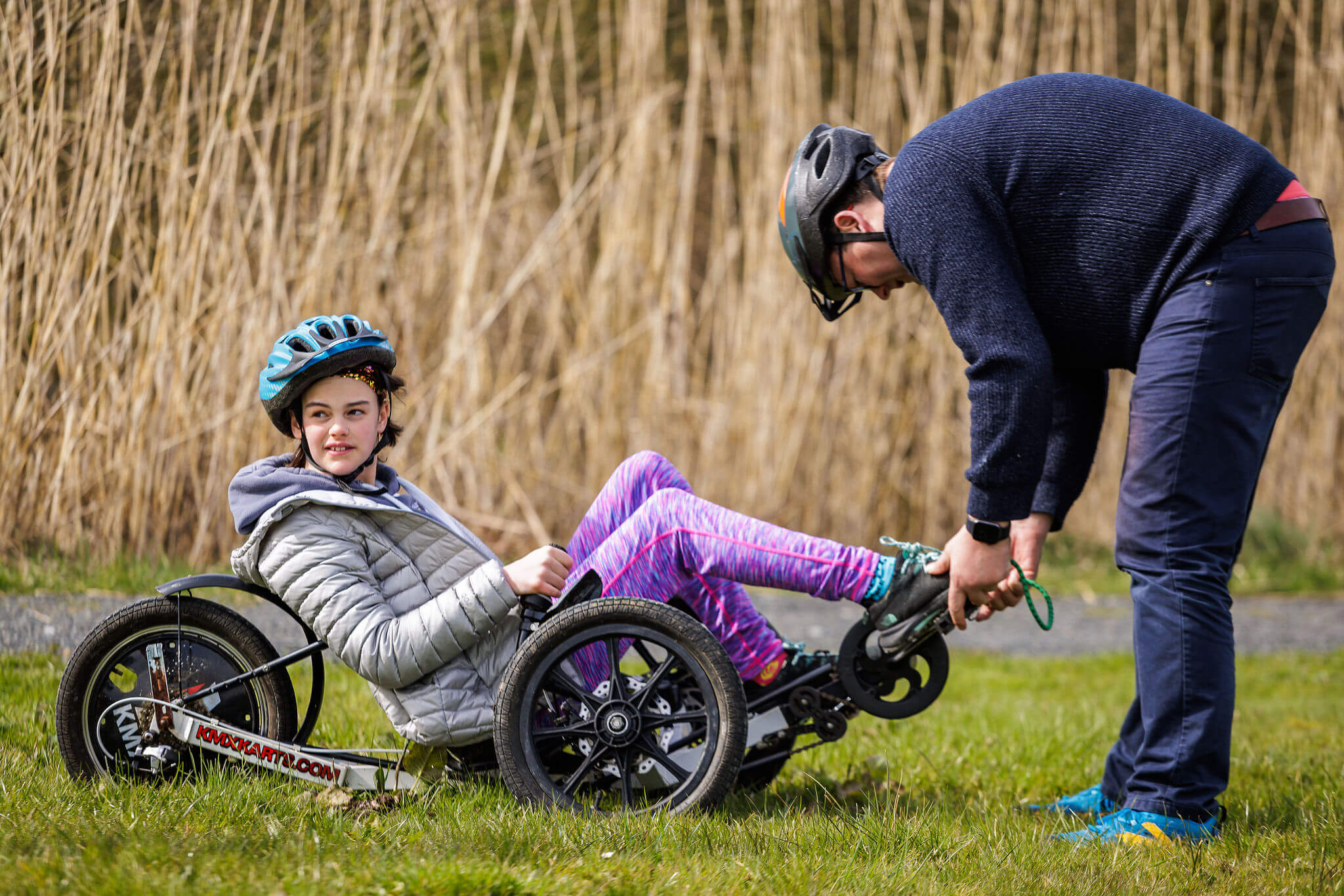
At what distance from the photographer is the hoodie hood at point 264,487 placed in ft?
8.04

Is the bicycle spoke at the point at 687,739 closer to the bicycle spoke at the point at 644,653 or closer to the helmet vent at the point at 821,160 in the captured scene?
the bicycle spoke at the point at 644,653

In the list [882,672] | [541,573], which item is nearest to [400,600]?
[541,573]

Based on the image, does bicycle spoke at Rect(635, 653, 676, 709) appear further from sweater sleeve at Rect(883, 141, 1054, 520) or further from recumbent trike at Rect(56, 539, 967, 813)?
sweater sleeve at Rect(883, 141, 1054, 520)

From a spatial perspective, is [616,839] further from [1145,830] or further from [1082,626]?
[1082,626]

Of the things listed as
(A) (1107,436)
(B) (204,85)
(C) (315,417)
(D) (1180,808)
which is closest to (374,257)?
(B) (204,85)

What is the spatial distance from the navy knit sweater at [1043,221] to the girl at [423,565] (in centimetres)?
46

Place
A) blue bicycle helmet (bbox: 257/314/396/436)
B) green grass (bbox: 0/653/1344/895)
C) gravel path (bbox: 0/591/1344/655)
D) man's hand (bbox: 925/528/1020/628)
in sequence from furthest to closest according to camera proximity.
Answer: gravel path (bbox: 0/591/1344/655) < blue bicycle helmet (bbox: 257/314/396/436) < man's hand (bbox: 925/528/1020/628) < green grass (bbox: 0/653/1344/895)

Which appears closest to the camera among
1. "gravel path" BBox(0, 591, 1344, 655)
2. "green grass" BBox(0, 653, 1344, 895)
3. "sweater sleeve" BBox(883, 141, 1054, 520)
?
"green grass" BBox(0, 653, 1344, 895)

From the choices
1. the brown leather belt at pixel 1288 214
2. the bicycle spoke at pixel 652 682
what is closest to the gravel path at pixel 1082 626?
the bicycle spoke at pixel 652 682

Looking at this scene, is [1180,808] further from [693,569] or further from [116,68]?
[116,68]

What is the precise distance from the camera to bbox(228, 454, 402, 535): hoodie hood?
2.45 meters

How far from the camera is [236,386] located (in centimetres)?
434

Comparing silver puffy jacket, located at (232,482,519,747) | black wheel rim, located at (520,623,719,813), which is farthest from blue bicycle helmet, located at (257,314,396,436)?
black wheel rim, located at (520,623,719,813)

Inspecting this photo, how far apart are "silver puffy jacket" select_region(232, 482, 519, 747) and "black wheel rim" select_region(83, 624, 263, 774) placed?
0.18 meters
